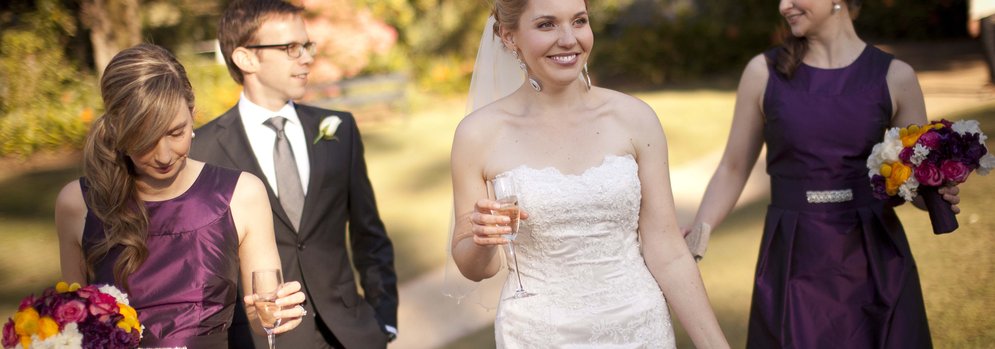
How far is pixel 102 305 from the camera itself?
9.85 ft

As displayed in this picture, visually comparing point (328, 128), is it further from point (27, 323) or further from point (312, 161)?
point (27, 323)

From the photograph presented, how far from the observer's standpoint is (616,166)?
3686 millimetres

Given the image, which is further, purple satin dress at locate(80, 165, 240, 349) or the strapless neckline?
the strapless neckline

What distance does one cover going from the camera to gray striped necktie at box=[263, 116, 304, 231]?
471 cm

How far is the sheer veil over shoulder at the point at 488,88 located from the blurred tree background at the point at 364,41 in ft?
24.3

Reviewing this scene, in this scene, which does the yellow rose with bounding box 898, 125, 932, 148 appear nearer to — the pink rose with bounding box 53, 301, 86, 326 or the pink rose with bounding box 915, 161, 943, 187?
the pink rose with bounding box 915, 161, 943, 187

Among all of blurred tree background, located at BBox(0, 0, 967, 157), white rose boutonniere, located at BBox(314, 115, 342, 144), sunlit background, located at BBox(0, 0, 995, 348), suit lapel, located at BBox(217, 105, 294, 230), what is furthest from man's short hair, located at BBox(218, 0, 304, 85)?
blurred tree background, located at BBox(0, 0, 967, 157)

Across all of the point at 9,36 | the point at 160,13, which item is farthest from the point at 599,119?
the point at 160,13

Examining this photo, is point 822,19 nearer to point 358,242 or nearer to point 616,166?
point 616,166

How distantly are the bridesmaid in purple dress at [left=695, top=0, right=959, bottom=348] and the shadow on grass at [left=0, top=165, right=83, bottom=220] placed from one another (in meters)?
9.30

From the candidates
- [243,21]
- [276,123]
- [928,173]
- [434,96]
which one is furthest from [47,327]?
[434,96]

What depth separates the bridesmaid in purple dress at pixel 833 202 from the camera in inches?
190

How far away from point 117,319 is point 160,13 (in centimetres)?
1656

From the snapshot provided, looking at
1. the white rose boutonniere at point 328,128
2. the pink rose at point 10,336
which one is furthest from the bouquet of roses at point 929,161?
the pink rose at point 10,336
